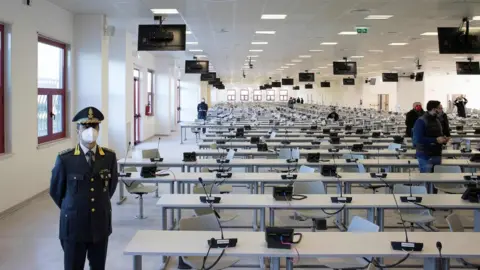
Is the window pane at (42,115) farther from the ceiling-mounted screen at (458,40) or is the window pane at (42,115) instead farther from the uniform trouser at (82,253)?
the ceiling-mounted screen at (458,40)

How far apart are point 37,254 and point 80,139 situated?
233 centimetres

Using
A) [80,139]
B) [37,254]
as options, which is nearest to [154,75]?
[37,254]

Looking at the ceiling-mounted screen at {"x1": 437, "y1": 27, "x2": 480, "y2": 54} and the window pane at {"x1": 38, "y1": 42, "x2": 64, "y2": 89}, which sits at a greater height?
the ceiling-mounted screen at {"x1": 437, "y1": 27, "x2": 480, "y2": 54}

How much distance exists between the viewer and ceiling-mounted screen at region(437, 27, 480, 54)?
30.2ft

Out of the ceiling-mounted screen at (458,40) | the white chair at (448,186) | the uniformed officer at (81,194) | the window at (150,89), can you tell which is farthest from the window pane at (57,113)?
the window at (150,89)

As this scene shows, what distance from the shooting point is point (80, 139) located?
3.46 metres

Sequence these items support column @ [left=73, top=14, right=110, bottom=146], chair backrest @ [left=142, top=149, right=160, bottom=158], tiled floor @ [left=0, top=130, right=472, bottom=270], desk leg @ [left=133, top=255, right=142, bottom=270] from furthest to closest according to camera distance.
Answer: support column @ [left=73, top=14, right=110, bottom=146]
chair backrest @ [left=142, top=149, right=160, bottom=158]
tiled floor @ [left=0, top=130, right=472, bottom=270]
desk leg @ [left=133, top=255, right=142, bottom=270]

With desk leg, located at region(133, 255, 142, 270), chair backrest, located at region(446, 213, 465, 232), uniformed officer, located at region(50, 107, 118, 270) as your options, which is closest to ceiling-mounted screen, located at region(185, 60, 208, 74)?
chair backrest, located at region(446, 213, 465, 232)

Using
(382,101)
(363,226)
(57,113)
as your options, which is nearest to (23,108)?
(57,113)

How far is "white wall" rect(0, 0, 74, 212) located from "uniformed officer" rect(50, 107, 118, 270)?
3.94m

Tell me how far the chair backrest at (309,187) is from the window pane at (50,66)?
5156 millimetres

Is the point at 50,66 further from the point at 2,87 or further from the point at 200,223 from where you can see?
the point at 200,223

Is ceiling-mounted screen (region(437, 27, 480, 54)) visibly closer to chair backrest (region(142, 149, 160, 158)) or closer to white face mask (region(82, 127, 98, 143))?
chair backrest (region(142, 149, 160, 158))

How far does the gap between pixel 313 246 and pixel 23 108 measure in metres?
5.76
